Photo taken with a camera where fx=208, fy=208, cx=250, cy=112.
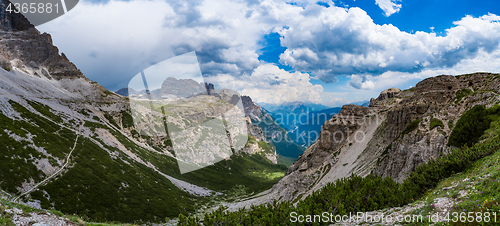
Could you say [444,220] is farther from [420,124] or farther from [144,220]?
[144,220]

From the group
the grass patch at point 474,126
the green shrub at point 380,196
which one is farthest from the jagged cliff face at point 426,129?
the green shrub at point 380,196

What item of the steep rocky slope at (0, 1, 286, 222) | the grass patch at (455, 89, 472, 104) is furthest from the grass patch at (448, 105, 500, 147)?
the steep rocky slope at (0, 1, 286, 222)

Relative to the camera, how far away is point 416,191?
22.4m

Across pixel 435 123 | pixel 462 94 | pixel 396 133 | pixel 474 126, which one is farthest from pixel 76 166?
pixel 462 94

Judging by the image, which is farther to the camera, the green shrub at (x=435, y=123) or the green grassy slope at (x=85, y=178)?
the green grassy slope at (x=85, y=178)

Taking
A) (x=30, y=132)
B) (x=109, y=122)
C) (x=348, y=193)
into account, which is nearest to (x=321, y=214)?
(x=348, y=193)

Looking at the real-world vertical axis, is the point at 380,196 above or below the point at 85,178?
above

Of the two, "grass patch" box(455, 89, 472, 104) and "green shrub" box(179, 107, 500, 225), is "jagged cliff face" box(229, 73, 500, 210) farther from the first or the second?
"green shrub" box(179, 107, 500, 225)

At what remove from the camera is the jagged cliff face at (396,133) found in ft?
155

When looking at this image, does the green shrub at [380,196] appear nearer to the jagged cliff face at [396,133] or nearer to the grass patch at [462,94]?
the jagged cliff face at [396,133]

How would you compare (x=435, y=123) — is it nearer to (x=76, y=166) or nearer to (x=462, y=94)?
(x=462, y=94)

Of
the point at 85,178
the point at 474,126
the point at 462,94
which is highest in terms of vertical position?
the point at 462,94

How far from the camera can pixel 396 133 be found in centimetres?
7525

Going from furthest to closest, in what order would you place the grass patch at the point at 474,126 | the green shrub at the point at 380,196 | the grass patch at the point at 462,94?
the grass patch at the point at 462,94 → the grass patch at the point at 474,126 → the green shrub at the point at 380,196
